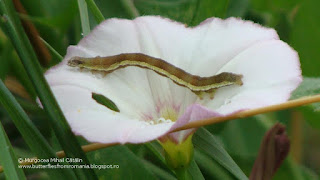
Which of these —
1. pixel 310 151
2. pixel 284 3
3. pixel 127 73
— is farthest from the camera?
pixel 310 151

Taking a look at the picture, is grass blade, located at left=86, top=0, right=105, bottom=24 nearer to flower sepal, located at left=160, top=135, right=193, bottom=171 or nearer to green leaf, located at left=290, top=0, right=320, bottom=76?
flower sepal, located at left=160, top=135, right=193, bottom=171

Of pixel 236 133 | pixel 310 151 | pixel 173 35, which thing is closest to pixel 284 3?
pixel 236 133

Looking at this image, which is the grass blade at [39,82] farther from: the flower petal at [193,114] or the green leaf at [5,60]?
the green leaf at [5,60]

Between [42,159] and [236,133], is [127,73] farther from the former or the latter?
[236,133]

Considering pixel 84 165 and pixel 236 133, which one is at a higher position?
pixel 84 165

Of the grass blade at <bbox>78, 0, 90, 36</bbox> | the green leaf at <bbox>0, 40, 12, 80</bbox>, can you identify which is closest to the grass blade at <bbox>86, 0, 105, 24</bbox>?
the grass blade at <bbox>78, 0, 90, 36</bbox>

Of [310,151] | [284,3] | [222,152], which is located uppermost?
[222,152]

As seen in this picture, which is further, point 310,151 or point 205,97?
point 310,151
